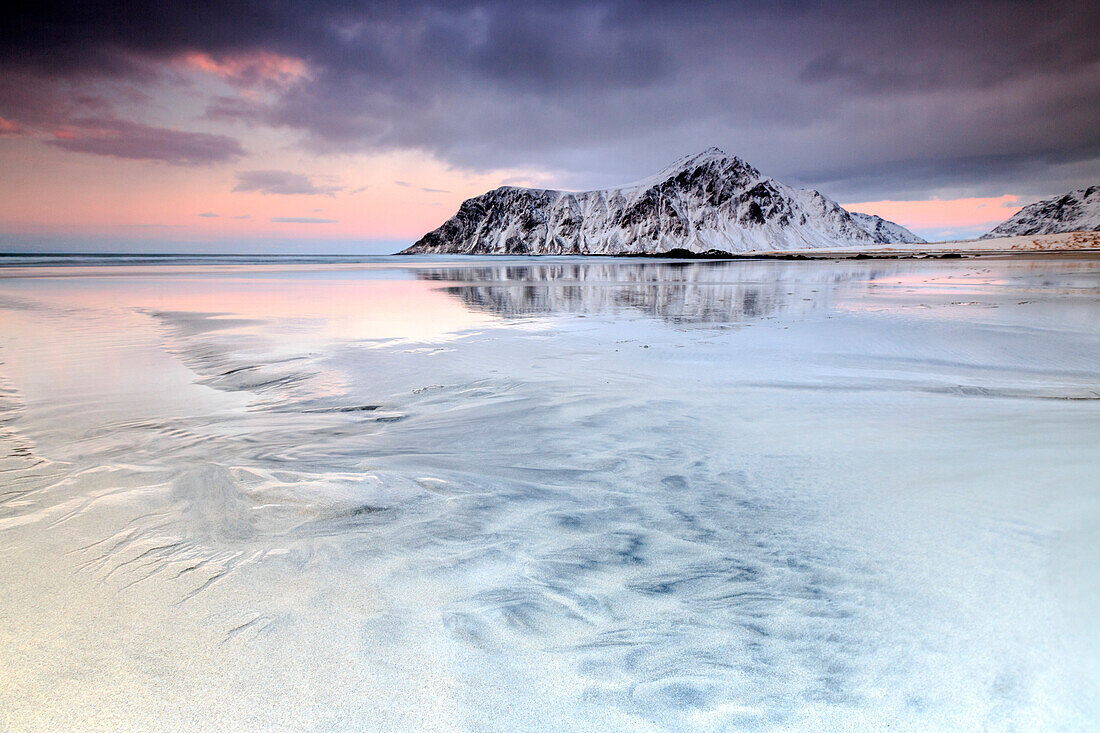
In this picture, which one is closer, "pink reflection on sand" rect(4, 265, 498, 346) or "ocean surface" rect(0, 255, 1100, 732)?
"ocean surface" rect(0, 255, 1100, 732)

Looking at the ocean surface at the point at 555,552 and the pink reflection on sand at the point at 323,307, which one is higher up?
the pink reflection on sand at the point at 323,307

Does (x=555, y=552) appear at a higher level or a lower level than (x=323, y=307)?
lower

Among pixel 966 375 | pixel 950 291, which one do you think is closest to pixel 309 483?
pixel 966 375

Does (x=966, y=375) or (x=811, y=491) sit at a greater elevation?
(x=966, y=375)

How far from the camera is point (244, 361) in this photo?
7.83 metres

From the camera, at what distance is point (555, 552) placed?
2.86 meters

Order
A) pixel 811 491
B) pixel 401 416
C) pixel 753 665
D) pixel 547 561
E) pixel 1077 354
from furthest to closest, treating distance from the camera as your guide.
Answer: pixel 1077 354 → pixel 401 416 → pixel 811 491 → pixel 547 561 → pixel 753 665

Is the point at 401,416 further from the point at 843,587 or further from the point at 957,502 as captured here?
the point at 957,502

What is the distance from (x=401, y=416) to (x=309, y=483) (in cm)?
174

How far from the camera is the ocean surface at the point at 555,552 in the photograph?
1.91 metres

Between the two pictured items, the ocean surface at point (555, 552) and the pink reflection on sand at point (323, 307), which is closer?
the ocean surface at point (555, 552)

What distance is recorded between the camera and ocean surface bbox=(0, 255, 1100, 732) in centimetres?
191

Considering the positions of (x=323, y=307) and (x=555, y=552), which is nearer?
(x=555, y=552)

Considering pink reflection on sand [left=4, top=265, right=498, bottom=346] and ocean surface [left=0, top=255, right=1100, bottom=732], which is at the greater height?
pink reflection on sand [left=4, top=265, right=498, bottom=346]
